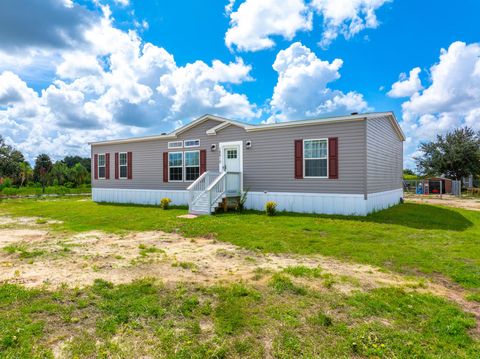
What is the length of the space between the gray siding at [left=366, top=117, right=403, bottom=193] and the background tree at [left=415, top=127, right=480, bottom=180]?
17.3 meters

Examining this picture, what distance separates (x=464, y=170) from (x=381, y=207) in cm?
2275

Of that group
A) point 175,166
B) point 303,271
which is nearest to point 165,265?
point 303,271

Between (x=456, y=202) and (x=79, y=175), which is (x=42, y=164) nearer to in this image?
(x=79, y=175)

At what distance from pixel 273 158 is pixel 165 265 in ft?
26.6

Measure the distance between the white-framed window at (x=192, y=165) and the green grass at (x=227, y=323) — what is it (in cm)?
1078

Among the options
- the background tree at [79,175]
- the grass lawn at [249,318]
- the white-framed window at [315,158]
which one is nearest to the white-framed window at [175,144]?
the white-framed window at [315,158]

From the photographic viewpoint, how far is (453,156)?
29000 mm

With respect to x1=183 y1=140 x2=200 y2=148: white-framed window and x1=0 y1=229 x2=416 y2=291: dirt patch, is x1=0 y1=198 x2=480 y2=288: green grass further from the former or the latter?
x1=183 y1=140 x2=200 y2=148: white-framed window

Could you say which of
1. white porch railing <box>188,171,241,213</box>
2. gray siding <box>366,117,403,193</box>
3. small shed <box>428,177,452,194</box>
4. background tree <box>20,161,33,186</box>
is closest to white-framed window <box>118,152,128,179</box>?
white porch railing <box>188,171,241,213</box>

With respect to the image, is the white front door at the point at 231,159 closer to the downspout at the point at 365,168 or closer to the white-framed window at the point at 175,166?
the white-framed window at the point at 175,166

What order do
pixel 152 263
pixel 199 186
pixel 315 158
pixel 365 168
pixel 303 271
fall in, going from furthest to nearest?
pixel 199 186, pixel 315 158, pixel 365 168, pixel 152 263, pixel 303 271

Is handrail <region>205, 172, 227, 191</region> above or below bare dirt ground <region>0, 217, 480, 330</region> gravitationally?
above

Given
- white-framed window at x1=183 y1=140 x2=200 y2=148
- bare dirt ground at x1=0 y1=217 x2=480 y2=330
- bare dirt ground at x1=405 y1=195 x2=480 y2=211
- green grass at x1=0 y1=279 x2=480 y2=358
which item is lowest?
green grass at x1=0 y1=279 x2=480 y2=358

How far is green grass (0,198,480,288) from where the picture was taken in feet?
18.0
